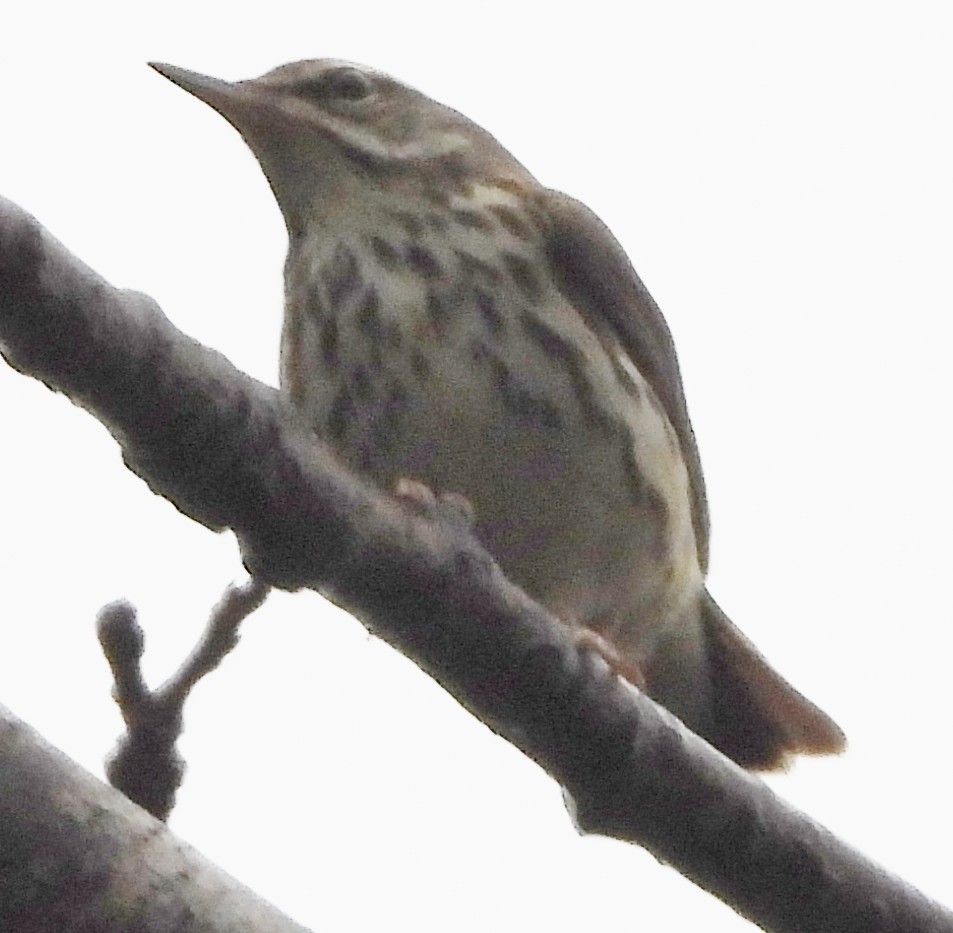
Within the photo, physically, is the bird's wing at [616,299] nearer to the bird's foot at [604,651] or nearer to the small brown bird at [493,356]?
the small brown bird at [493,356]

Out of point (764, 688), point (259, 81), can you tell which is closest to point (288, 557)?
point (259, 81)

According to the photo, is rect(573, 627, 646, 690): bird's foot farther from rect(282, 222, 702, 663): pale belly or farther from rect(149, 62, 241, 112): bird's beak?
rect(149, 62, 241, 112): bird's beak

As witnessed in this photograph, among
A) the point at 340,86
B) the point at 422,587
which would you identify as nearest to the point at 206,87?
the point at 340,86

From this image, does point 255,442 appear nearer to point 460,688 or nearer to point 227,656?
point 227,656

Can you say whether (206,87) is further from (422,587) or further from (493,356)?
(422,587)

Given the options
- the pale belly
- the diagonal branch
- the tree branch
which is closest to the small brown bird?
the pale belly

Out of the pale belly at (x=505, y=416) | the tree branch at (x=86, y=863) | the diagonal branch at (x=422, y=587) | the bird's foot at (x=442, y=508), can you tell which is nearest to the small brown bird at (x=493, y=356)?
the pale belly at (x=505, y=416)

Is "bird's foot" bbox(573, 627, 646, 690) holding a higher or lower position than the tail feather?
lower
